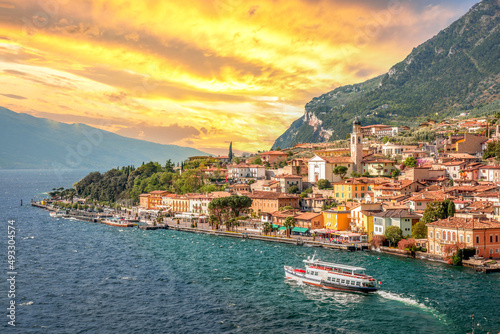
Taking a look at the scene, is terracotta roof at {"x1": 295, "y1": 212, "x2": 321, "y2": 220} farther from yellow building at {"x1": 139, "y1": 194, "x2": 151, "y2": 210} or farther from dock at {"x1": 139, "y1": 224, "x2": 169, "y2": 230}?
yellow building at {"x1": 139, "y1": 194, "x2": 151, "y2": 210}

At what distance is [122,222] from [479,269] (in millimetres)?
69079

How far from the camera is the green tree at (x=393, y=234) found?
180ft

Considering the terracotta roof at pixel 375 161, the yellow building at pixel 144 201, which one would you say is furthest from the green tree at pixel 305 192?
the yellow building at pixel 144 201

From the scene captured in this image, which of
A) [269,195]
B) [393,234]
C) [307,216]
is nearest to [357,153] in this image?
[269,195]

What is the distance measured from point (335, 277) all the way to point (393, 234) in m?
18.3

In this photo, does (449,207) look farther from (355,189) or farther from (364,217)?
(355,189)

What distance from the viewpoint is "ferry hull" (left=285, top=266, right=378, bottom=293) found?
38000mm

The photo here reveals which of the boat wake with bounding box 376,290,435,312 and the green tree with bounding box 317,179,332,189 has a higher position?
the green tree with bounding box 317,179,332,189

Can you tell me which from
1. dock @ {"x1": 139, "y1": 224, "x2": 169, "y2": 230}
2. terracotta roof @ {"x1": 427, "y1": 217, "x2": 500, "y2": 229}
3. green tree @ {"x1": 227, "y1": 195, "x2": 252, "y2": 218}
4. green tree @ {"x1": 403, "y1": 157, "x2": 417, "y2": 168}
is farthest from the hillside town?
dock @ {"x1": 139, "y1": 224, "x2": 169, "y2": 230}

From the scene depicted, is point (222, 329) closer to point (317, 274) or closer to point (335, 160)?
point (317, 274)

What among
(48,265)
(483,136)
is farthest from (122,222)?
(483,136)

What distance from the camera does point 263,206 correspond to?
84.6m

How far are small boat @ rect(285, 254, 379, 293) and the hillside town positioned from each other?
1418 cm

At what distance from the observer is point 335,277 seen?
131 feet
